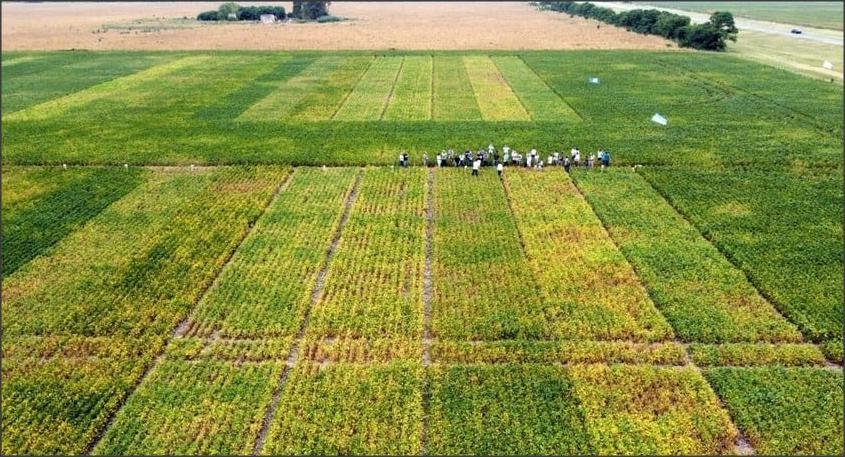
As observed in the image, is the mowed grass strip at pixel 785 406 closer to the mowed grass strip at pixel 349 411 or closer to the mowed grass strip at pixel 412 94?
the mowed grass strip at pixel 349 411

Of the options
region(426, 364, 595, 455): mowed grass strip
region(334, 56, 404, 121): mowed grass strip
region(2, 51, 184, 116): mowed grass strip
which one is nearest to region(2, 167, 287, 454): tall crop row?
region(426, 364, 595, 455): mowed grass strip

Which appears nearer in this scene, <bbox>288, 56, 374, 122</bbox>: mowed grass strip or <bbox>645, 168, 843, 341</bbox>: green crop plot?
<bbox>645, 168, 843, 341</bbox>: green crop plot

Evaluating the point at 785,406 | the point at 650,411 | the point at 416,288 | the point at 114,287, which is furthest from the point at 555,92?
the point at 114,287

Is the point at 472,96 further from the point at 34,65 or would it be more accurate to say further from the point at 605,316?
the point at 34,65

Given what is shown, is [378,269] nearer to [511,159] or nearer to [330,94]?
[511,159]

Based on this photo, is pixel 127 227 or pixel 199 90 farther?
pixel 199 90

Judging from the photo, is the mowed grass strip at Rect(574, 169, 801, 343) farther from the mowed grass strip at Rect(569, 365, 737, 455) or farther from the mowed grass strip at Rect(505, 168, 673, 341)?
the mowed grass strip at Rect(569, 365, 737, 455)

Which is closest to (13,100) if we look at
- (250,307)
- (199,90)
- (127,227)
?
(199,90)
